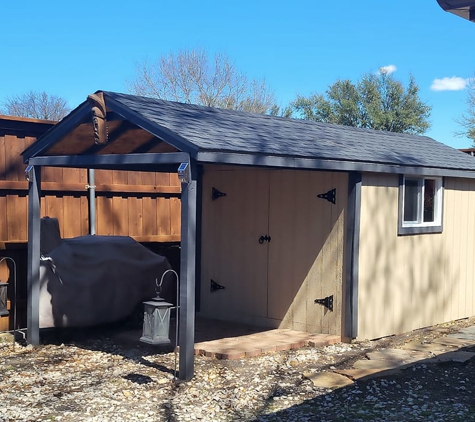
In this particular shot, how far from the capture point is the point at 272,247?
833cm

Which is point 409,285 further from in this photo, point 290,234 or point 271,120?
point 271,120

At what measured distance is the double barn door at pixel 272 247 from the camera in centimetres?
776

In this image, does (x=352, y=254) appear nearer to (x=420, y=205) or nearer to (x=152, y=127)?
(x=420, y=205)

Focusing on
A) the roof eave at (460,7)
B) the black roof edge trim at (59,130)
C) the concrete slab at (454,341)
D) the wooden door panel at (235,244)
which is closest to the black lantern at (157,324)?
the black roof edge trim at (59,130)

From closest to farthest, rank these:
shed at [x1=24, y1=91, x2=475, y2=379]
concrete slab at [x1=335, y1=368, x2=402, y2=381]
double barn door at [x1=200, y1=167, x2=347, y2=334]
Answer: concrete slab at [x1=335, y1=368, x2=402, y2=381], shed at [x1=24, y1=91, x2=475, y2=379], double barn door at [x1=200, y1=167, x2=347, y2=334]

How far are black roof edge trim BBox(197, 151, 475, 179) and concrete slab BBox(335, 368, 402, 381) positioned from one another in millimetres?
2110

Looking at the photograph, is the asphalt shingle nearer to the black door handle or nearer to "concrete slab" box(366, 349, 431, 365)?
the black door handle

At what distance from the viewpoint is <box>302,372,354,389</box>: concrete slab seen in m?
5.77

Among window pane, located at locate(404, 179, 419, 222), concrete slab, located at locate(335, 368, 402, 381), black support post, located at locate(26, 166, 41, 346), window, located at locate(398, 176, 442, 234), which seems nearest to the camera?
concrete slab, located at locate(335, 368, 402, 381)

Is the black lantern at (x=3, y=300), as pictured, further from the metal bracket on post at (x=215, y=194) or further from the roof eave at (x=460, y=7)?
the roof eave at (x=460, y=7)

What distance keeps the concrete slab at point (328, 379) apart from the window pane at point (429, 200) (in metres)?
3.43

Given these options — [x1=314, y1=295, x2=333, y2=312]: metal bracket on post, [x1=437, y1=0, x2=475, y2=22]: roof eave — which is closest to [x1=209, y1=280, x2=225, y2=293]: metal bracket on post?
[x1=314, y1=295, x2=333, y2=312]: metal bracket on post

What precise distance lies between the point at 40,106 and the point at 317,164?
35417 mm

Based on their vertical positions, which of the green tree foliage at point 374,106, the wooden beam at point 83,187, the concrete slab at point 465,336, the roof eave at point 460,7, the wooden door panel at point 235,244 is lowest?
the concrete slab at point 465,336
